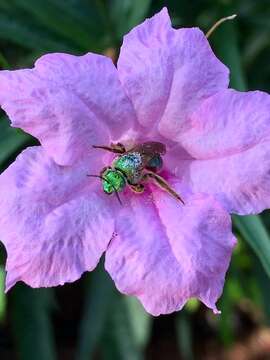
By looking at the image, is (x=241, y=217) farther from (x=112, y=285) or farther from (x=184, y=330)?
(x=184, y=330)

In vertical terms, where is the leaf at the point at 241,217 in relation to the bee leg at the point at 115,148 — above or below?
below

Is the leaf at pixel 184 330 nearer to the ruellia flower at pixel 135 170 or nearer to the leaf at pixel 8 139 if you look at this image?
the leaf at pixel 8 139

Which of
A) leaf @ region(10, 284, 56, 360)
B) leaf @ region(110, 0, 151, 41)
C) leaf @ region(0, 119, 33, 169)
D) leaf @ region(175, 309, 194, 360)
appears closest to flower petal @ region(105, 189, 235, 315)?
leaf @ region(0, 119, 33, 169)

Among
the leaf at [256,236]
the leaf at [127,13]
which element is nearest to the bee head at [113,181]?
the leaf at [256,236]

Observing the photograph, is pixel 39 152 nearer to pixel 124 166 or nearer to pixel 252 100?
pixel 124 166

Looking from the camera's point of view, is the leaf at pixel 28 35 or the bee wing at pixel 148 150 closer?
the bee wing at pixel 148 150

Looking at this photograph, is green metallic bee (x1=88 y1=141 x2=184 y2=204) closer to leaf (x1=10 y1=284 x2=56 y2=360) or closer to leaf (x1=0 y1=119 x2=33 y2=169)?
leaf (x1=0 y1=119 x2=33 y2=169)

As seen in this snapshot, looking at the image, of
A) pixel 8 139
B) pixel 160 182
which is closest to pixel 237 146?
Answer: pixel 160 182

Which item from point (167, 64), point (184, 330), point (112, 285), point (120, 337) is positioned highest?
point (167, 64)
